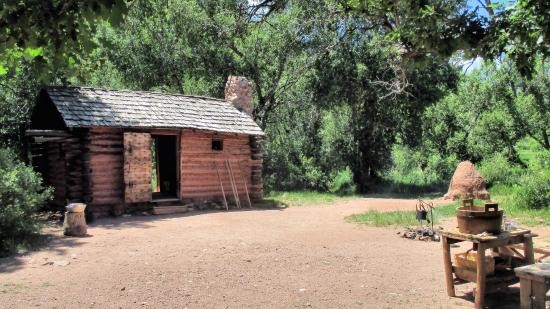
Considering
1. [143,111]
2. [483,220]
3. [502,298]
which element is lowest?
[502,298]

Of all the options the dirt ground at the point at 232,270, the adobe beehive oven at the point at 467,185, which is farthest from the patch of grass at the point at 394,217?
the adobe beehive oven at the point at 467,185

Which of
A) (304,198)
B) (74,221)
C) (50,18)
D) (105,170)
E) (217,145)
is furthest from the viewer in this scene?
(304,198)

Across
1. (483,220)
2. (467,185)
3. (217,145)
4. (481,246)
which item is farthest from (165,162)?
(481,246)

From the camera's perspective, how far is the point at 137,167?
14438 millimetres

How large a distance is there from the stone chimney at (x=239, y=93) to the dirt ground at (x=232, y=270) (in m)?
7.16

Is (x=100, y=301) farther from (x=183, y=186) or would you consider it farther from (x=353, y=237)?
(x=183, y=186)

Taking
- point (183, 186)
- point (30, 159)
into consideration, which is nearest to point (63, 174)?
point (30, 159)

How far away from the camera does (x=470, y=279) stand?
5.84 m

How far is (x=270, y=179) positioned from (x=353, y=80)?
5.83 meters

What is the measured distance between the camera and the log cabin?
44.9 feet

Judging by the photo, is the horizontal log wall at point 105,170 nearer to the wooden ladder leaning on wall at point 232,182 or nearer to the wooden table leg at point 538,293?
the wooden ladder leaning on wall at point 232,182

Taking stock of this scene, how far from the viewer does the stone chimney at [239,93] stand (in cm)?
1820

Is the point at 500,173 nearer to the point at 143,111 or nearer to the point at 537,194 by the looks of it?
the point at 537,194

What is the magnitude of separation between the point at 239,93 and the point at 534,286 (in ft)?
48.2
